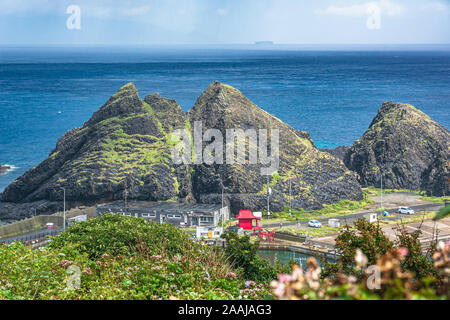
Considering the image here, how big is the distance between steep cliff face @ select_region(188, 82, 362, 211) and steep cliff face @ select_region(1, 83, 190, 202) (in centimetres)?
446

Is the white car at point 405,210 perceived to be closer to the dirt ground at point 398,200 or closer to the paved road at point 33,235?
the dirt ground at point 398,200

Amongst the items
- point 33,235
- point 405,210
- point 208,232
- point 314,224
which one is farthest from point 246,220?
point 33,235

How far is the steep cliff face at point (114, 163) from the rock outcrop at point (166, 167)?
0.44 feet

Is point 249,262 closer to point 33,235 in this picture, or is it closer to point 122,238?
point 122,238

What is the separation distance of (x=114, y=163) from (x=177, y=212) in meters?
16.7

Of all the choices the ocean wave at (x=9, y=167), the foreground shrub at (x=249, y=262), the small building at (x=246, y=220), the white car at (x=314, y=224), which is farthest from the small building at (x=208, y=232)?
the ocean wave at (x=9, y=167)

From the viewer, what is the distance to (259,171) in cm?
7612

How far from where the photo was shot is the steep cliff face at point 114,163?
2825 inches

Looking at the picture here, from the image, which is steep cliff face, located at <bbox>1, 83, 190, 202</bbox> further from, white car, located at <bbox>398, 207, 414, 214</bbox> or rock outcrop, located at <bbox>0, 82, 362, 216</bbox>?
white car, located at <bbox>398, 207, 414, 214</bbox>

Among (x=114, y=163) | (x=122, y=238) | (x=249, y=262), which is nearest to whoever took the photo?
(x=122, y=238)
